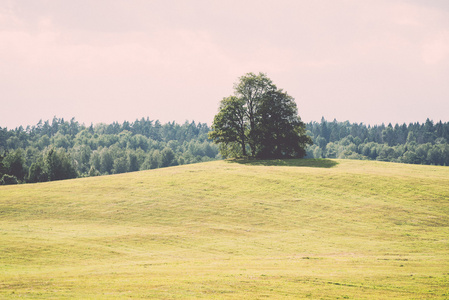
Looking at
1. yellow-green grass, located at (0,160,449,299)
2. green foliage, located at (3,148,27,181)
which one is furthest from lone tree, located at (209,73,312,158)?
green foliage, located at (3,148,27,181)

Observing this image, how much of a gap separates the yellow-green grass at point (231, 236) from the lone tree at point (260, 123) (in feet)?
73.6

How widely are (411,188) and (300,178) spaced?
16109mm

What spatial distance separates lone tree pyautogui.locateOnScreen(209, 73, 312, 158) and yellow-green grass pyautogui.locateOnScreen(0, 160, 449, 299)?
2242cm

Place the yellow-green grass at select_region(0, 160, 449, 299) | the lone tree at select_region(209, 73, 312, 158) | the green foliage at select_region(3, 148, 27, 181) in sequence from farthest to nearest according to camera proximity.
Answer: the green foliage at select_region(3, 148, 27, 181) → the lone tree at select_region(209, 73, 312, 158) → the yellow-green grass at select_region(0, 160, 449, 299)

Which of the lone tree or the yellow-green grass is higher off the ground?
the lone tree

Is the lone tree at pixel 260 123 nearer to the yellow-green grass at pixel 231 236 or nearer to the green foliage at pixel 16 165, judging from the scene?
the yellow-green grass at pixel 231 236

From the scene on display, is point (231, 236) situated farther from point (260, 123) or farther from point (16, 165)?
point (16, 165)

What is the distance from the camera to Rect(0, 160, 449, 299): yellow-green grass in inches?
863

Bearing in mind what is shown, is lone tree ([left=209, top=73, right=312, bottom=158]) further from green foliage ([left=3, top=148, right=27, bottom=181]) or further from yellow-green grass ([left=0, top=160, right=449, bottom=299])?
green foliage ([left=3, top=148, right=27, bottom=181])

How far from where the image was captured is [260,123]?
90.6 metres

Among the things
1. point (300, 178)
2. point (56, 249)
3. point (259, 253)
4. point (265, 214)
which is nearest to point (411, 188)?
point (300, 178)

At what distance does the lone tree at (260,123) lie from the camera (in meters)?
88.8

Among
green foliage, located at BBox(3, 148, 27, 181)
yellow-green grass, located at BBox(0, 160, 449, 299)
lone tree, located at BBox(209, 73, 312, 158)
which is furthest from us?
green foliage, located at BBox(3, 148, 27, 181)

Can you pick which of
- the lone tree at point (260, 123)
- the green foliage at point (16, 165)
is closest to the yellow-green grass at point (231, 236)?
the lone tree at point (260, 123)
